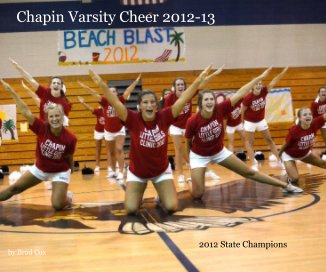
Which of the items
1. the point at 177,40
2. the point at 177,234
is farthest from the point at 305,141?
the point at 177,40

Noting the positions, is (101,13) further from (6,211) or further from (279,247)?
(279,247)

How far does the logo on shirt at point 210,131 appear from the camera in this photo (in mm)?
6137

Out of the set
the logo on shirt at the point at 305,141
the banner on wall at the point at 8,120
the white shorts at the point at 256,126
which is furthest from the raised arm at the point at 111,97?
the banner on wall at the point at 8,120

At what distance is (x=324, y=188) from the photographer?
22.1ft

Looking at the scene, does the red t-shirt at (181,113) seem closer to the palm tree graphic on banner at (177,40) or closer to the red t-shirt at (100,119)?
the red t-shirt at (100,119)

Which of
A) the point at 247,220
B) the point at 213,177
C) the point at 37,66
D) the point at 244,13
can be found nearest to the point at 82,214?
the point at 247,220

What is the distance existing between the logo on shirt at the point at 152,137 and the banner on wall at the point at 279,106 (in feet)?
30.7

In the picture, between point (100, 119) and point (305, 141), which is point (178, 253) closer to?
point (305, 141)

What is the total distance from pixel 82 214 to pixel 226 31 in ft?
32.0

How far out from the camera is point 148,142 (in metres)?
5.33

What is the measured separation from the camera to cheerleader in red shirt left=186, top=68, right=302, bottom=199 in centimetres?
607

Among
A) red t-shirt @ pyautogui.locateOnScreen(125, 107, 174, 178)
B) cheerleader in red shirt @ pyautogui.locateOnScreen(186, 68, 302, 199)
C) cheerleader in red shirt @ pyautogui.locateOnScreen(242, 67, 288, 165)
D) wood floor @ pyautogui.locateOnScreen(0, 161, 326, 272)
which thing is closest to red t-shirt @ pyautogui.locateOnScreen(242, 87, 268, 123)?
cheerleader in red shirt @ pyautogui.locateOnScreen(242, 67, 288, 165)

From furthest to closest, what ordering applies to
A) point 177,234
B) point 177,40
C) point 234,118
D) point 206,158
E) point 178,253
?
1. point 177,40
2. point 234,118
3. point 206,158
4. point 177,234
5. point 178,253

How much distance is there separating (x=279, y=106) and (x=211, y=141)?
855cm
